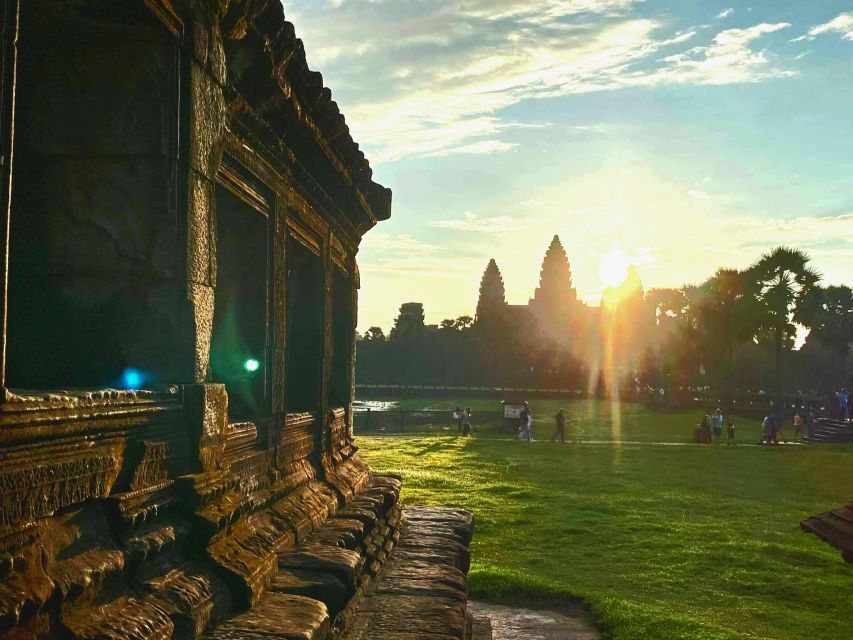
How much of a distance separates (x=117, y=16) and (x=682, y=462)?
19653 millimetres

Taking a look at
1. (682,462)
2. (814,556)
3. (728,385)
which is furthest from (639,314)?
(814,556)

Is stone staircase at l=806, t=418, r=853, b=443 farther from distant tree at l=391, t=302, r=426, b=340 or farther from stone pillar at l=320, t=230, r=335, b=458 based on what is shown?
distant tree at l=391, t=302, r=426, b=340

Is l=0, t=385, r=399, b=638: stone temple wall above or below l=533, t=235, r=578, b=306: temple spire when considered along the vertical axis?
below

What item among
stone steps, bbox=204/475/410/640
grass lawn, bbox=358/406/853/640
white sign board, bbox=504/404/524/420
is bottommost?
grass lawn, bbox=358/406/853/640

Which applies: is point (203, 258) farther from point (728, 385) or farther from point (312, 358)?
point (728, 385)

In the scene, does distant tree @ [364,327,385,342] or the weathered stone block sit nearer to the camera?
the weathered stone block

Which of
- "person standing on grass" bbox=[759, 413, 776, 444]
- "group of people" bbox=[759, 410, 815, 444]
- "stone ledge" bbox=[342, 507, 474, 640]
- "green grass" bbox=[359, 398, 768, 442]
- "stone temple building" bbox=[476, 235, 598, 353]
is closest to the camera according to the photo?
"stone ledge" bbox=[342, 507, 474, 640]

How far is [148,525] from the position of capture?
107 inches

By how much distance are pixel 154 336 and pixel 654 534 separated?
355 inches

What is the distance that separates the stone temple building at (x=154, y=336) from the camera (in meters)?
2.20

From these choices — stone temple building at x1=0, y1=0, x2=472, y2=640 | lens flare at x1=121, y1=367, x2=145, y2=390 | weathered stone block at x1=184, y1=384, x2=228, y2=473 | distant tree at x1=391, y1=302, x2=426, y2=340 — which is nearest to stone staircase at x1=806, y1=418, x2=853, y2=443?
stone temple building at x1=0, y1=0, x2=472, y2=640

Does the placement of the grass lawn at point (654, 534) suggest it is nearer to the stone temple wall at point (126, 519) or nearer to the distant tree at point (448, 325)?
the stone temple wall at point (126, 519)

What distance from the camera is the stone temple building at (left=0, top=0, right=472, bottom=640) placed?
2.20 metres

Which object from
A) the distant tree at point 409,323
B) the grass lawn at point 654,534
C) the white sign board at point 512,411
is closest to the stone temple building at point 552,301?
the distant tree at point 409,323
